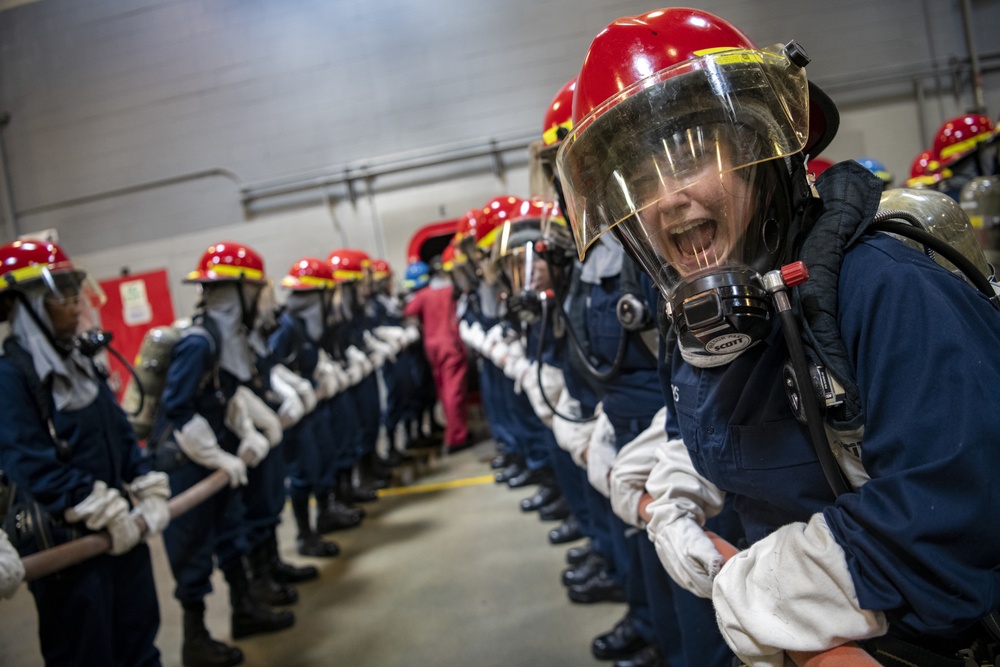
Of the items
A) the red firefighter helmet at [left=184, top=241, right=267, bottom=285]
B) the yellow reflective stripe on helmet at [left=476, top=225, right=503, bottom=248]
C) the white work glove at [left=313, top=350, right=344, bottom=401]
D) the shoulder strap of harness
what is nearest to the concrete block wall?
the white work glove at [left=313, top=350, right=344, bottom=401]

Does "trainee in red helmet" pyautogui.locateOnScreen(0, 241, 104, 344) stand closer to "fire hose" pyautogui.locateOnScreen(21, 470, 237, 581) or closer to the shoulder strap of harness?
"fire hose" pyautogui.locateOnScreen(21, 470, 237, 581)

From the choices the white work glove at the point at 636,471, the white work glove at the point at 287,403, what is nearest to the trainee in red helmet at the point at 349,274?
the white work glove at the point at 287,403

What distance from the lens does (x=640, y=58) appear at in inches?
51.7

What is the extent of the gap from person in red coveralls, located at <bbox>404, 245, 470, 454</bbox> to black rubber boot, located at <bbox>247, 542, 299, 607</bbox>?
3.85m

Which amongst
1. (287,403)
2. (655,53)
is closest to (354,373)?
(287,403)

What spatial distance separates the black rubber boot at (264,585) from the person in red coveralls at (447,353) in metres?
3.85

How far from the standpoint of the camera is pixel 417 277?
989cm

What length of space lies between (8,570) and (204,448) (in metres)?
1.53

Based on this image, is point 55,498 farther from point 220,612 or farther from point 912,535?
point 912,535

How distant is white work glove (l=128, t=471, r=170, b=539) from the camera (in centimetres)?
292

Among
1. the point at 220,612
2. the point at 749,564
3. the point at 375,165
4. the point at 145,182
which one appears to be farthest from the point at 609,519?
the point at 145,182

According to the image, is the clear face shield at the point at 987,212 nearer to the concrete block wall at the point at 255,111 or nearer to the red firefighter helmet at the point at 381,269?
the concrete block wall at the point at 255,111

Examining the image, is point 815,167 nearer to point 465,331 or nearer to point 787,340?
point 787,340

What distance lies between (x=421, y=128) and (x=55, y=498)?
8365mm
